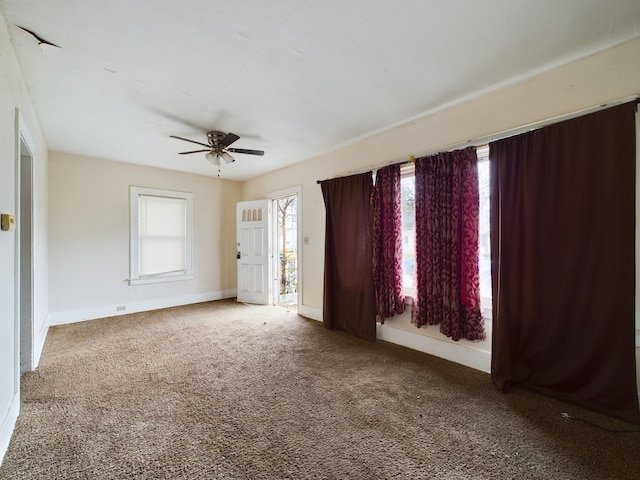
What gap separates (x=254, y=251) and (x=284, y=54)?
370cm

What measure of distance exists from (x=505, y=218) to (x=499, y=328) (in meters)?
0.89

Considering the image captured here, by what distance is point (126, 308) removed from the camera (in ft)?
14.7

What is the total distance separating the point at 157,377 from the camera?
8.00ft

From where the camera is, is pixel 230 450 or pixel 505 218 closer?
pixel 230 450

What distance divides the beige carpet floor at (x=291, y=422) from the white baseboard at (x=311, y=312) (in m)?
1.13

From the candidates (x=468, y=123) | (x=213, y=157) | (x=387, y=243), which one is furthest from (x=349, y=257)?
(x=213, y=157)

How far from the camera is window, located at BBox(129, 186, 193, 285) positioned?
4566mm

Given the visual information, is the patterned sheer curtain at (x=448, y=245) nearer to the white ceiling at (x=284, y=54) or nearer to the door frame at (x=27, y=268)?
the white ceiling at (x=284, y=54)

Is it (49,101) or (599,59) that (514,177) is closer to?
(599,59)

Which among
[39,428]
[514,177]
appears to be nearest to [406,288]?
[514,177]

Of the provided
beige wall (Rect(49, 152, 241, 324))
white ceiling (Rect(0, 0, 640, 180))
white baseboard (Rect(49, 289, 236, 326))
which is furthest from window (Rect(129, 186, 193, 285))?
white ceiling (Rect(0, 0, 640, 180))

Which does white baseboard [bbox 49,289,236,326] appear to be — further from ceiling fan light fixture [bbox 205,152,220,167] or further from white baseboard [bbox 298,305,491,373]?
white baseboard [bbox 298,305,491,373]

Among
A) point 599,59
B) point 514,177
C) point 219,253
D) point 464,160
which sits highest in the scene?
point 599,59

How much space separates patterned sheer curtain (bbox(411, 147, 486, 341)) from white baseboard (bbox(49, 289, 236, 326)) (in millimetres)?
4055
